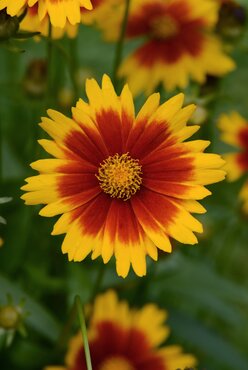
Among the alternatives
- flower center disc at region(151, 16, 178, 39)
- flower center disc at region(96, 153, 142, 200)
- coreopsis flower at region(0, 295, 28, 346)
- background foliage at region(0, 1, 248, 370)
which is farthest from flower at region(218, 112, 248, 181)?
coreopsis flower at region(0, 295, 28, 346)

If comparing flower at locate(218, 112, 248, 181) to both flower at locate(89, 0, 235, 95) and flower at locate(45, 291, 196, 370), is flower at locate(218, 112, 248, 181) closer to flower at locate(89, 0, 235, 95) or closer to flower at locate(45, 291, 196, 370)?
flower at locate(89, 0, 235, 95)

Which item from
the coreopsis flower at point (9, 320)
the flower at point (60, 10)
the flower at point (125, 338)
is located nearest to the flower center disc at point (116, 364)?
the flower at point (125, 338)

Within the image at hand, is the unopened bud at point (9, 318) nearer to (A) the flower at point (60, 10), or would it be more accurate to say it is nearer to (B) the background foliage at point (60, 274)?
(B) the background foliage at point (60, 274)

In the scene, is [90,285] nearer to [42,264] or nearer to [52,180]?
[42,264]

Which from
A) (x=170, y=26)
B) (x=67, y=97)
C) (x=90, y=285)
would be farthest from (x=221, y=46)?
(x=90, y=285)

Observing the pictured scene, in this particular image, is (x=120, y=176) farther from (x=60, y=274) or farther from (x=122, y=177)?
(x=60, y=274)

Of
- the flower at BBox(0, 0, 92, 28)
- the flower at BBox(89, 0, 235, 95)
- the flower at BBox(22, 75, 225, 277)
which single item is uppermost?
the flower at BBox(89, 0, 235, 95)

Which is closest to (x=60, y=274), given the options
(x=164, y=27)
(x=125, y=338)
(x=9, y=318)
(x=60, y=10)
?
(x=125, y=338)
